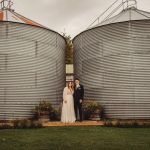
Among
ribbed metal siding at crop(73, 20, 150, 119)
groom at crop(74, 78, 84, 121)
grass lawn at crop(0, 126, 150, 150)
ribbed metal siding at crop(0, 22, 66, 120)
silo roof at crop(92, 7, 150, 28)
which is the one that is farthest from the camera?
silo roof at crop(92, 7, 150, 28)

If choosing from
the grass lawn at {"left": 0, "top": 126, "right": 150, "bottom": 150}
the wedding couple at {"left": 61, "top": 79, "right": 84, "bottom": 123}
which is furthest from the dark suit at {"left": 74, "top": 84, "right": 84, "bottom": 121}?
the grass lawn at {"left": 0, "top": 126, "right": 150, "bottom": 150}

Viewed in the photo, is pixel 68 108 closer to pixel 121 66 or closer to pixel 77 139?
pixel 121 66

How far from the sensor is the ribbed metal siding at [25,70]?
56.7 ft

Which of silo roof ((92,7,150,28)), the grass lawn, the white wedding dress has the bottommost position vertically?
the grass lawn

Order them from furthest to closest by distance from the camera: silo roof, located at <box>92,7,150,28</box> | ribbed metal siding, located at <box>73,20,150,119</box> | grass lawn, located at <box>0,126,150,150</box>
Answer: silo roof, located at <box>92,7,150,28</box>
ribbed metal siding, located at <box>73,20,150,119</box>
grass lawn, located at <box>0,126,150,150</box>

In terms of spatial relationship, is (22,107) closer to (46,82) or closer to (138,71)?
(46,82)

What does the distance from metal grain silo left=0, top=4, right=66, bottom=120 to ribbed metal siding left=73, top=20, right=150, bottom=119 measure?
202 centimetres

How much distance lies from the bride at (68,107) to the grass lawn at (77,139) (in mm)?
3855

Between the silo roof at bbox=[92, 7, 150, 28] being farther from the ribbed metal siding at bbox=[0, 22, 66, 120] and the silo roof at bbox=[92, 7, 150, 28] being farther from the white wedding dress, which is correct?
the white wedding dress

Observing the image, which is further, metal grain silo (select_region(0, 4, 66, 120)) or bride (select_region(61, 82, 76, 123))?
metal grain silo (select_region(0, 4, 66, 120))

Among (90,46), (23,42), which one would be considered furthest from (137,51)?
(23,42)

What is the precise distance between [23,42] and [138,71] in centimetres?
554

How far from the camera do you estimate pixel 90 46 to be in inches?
741

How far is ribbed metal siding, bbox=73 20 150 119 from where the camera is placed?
658 inches
